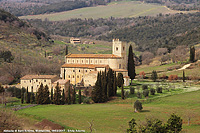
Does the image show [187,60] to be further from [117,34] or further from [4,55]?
[117,34]

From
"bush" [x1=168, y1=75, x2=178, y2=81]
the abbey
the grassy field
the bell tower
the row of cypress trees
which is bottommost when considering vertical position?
the grassy field

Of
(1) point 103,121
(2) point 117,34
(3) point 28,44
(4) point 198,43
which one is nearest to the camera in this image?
(1) point 103,121

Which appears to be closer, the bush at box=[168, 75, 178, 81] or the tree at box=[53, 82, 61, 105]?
the tree at box=[53, 82, 61, 105]

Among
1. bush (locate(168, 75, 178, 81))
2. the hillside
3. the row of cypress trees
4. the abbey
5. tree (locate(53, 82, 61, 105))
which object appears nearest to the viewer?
tree (locate(53, 82, 61, 105))

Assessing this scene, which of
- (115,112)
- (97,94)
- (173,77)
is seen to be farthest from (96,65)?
(115,112)

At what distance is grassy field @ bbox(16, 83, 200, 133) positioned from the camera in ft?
126

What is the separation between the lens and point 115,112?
4525cm

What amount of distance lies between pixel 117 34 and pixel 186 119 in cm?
14711

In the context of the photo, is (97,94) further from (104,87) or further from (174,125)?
(174,125)

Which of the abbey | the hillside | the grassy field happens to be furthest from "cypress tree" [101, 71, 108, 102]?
the hillside

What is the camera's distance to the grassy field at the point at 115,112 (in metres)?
38.6

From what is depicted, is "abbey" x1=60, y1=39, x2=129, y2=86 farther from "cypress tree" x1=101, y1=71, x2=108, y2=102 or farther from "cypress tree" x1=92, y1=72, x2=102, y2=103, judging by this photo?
"cypress tree" x1=92, y1=72, x2=102, y2=103

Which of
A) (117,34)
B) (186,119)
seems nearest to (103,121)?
(186,119)

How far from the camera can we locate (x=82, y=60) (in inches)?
2741
